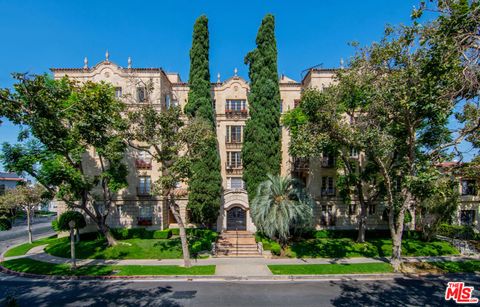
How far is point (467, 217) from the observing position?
1282 inches

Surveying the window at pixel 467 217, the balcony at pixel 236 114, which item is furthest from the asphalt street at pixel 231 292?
the balcony at pixel 236 114

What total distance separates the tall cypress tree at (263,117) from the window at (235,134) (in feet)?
9.64

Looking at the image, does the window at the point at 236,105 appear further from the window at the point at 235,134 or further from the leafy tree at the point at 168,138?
the leafy tree at the point at 168,138

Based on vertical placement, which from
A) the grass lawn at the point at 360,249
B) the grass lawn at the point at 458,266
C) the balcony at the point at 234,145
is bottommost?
the grass lawn at the point at 458,266

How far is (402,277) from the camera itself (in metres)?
18.1

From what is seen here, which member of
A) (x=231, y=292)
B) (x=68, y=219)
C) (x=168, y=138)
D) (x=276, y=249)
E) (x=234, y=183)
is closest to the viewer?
(x=231, y=292)

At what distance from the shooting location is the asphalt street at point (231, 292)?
552 inches

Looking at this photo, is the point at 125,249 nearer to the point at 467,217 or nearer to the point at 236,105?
the point at 236,105

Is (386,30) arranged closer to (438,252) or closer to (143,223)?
(438,252)

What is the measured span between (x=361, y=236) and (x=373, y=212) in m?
5.78

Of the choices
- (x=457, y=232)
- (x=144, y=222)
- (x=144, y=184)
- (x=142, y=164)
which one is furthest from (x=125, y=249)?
(x=457, y=232)

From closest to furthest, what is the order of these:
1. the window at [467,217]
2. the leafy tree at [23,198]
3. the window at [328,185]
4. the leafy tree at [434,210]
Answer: the leafy tree at [434,210], the leafy tree at [23,198], the window at [328,185], the window at [467,217]

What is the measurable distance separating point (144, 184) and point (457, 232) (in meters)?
35.1

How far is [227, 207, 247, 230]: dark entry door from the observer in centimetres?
2991
